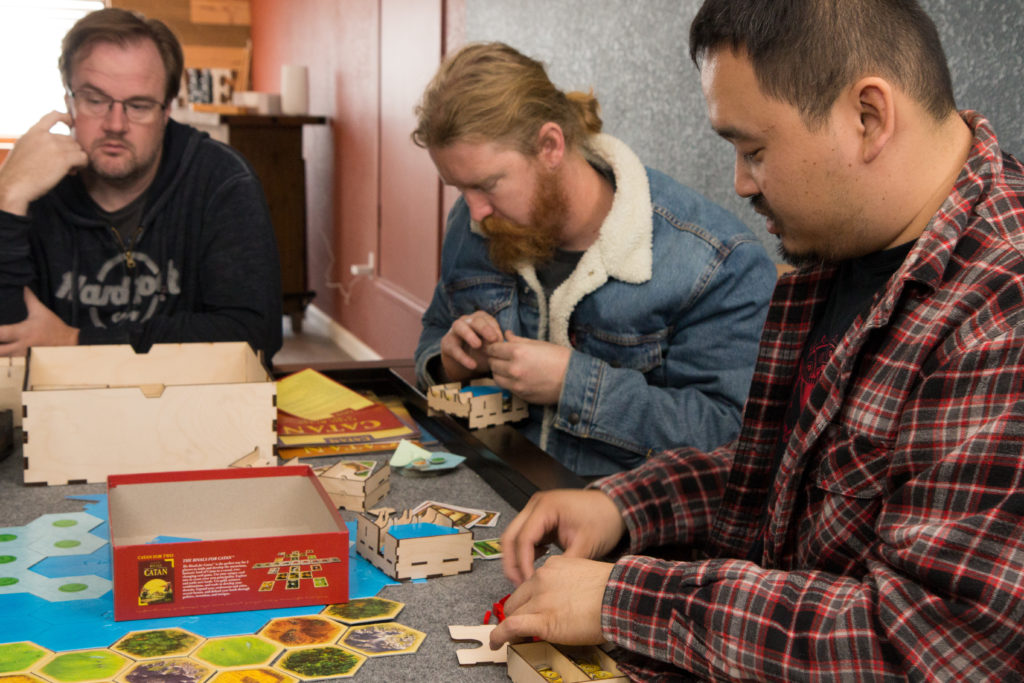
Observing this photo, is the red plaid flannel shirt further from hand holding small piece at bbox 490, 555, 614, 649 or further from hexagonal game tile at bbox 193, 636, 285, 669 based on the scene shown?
hexagonal game tile at bbox 193, 636, 285, 669

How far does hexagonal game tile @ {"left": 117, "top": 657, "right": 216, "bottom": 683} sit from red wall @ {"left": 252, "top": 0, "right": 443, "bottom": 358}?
3.14m

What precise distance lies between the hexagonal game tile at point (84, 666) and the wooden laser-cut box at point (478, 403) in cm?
74

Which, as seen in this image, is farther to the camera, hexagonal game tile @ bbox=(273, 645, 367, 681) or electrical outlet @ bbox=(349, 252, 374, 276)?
electrical outlet @ bbox=(349, 252, 374, 276)

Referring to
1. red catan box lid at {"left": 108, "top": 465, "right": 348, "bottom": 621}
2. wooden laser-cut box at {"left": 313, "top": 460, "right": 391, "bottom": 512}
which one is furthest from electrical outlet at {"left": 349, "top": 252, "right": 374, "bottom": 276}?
red catan box lid at {"left": 108, "top": 465, "right": 348, "bottom": 621}

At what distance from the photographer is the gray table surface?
0.91 metres

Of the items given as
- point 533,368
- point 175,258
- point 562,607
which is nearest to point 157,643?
point 562,607

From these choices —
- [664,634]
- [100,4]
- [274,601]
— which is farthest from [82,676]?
[100,4]

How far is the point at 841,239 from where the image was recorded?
94 cm

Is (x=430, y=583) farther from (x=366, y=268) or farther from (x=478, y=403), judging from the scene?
(x=366, y=268)

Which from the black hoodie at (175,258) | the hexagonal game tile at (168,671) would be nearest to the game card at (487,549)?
the hexagonal game tile at (168,671)

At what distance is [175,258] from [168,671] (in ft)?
4.45

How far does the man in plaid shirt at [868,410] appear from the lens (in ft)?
2.37

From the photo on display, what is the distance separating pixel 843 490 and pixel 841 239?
0.23m

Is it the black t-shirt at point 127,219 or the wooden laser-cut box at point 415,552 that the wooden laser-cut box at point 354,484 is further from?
the black t-shirt at point 127,219
